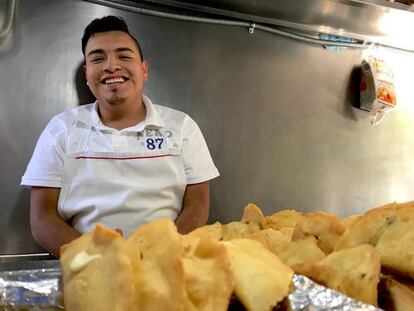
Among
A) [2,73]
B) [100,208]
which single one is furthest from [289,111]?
[2,73]

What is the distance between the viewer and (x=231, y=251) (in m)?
0.56

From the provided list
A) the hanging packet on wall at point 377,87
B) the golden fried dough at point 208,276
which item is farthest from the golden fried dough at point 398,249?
the hanging packet on wall at point 377,87

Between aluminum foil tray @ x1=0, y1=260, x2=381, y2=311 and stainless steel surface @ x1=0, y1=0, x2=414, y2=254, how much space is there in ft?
3.88

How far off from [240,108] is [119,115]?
591 mm

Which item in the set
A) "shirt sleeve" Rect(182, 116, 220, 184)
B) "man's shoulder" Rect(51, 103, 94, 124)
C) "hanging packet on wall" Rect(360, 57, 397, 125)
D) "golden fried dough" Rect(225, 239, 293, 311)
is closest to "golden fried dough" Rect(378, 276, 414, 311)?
"golden fried dough" Rect(225, 239, 293, 311)

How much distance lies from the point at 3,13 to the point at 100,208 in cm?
75

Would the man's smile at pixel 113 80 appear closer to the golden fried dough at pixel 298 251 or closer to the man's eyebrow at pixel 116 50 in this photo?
the man's eyebrow at pixel 116 50

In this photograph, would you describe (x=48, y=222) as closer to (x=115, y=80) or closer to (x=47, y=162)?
(x=47, y=162)

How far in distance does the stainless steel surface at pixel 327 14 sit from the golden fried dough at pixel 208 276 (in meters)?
1.53

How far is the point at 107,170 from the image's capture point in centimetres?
161

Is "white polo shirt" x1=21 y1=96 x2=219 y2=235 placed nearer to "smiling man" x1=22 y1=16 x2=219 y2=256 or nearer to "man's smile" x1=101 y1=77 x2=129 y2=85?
"smiling man" x1=22 y1=16 x2=219 y2=256

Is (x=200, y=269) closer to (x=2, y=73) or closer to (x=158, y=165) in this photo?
(x=158, y=165)

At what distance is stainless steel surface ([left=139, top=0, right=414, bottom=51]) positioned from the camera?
1.92m

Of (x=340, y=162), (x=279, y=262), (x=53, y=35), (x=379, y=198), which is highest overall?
(x=53, y=35)
